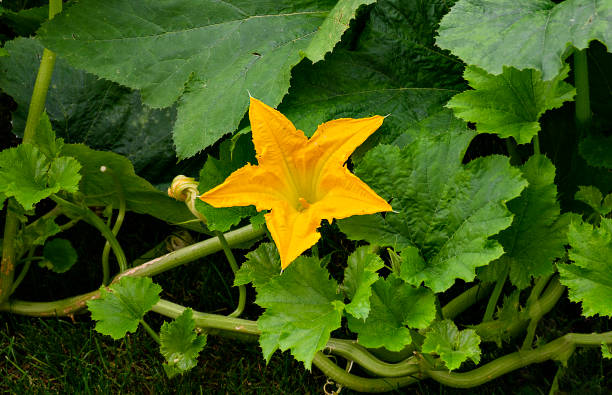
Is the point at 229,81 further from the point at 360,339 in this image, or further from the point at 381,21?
the point at 360,339

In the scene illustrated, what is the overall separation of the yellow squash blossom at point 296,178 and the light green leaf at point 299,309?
0.13m

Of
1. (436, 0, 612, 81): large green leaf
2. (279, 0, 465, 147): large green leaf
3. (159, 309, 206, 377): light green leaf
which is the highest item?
(436, 0, 612, 81): large green leaf

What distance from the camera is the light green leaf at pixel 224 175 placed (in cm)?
195

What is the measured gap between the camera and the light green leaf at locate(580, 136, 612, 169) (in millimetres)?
1951

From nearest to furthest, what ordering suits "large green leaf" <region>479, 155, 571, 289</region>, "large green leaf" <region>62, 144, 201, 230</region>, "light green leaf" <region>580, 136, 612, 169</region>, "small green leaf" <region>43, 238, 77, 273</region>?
"large green leaf" <region>479, 155, 571, 289</region> < "light green leaf" <region>580, 136, 612, 169</region> < "large green leaf" <region>62, 144, 201, 230</region> < "small green leaf" <region>43, 238, 77, 273</region>

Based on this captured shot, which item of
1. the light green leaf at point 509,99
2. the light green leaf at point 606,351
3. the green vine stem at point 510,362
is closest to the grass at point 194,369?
the green vine stem at point 510,362

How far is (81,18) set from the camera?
85.4 inches

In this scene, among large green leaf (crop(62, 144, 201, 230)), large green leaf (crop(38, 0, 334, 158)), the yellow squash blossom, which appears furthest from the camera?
large green leaf (crop(62, 144, 201, 230))

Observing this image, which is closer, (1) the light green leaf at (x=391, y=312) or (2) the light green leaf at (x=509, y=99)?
(1) the light green leaf at (x=391, y=312)

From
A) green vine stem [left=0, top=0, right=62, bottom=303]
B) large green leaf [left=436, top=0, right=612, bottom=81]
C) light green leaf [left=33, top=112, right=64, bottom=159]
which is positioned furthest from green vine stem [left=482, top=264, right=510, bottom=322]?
green vine stem [left=0, top=0, right=62, bottom=303]

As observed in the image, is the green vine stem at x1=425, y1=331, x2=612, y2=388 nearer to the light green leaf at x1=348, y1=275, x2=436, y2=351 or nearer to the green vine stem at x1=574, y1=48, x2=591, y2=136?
the light green leaf at x1=348, y1=275, x2=436, y2=351

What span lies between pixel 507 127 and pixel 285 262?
761 millimetres

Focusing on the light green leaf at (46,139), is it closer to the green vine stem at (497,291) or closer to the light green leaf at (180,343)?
the light green leaf at (180,343)

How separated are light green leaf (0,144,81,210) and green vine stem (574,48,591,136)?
1.55 meters
